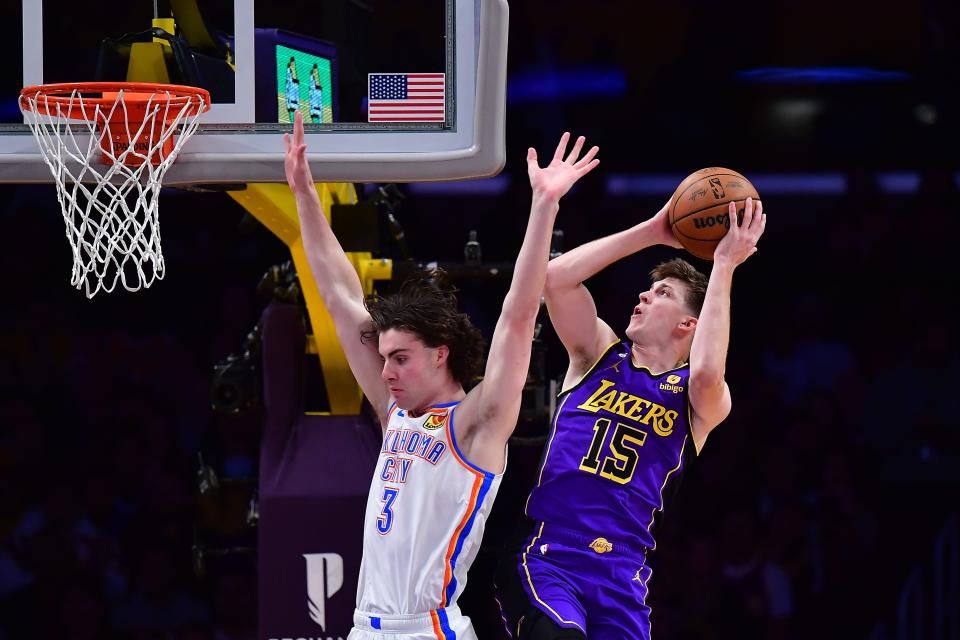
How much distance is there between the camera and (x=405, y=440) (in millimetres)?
3812

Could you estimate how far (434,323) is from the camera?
3830mm

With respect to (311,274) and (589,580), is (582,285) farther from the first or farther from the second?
(311,274)

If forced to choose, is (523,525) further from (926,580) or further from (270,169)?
(926,580)

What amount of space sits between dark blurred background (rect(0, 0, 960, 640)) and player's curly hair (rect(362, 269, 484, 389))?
10.8ft

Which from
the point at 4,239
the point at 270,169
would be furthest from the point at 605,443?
the point at 4,239

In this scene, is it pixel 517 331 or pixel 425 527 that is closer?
pixel 517 331

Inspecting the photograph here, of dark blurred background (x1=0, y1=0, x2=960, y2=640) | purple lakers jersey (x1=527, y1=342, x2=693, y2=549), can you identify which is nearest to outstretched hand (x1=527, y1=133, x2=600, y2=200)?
purple lakers jersey (x1=527, y1=342, x2=693, y2=549)

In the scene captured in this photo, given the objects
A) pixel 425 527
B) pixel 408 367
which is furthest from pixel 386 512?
pixel 408 367

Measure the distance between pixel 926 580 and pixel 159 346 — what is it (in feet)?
15.8

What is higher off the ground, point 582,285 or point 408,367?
point 582,285

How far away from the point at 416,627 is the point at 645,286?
15.1 ft

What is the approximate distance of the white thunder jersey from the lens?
369 cm

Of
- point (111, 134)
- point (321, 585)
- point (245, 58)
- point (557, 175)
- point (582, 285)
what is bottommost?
point (321, 585)

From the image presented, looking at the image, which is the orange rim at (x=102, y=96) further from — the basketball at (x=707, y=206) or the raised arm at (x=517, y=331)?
the basketball at (x=707, y=206)
